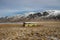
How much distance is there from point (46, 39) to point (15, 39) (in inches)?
110

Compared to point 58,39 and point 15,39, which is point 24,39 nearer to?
point 15,39

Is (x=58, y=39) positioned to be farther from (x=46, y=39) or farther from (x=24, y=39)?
(x=24, y=39)

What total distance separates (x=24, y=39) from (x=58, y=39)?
120 inches

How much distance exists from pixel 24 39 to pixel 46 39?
1955 mm

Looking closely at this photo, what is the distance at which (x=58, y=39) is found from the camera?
50.5ft

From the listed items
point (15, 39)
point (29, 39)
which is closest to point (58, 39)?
point (29, 39)

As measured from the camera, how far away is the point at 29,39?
15.3 meters

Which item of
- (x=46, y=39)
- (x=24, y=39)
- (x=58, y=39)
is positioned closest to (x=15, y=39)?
(x=24, y=39)

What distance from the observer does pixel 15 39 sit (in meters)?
15.6

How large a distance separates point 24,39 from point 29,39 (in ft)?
1.48

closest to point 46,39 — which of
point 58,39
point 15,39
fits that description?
point 58,39

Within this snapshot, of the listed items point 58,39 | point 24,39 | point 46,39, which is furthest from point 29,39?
point 58,39

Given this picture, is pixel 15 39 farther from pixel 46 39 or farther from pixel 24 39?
pixel 46 39

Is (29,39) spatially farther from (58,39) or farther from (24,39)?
(58,39)
